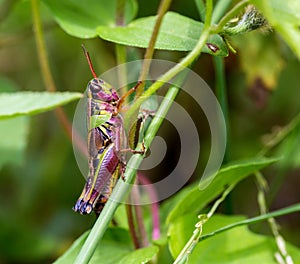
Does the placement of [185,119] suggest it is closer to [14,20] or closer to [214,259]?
[214,259]

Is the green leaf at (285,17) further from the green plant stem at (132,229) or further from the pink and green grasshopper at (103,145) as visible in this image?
the green plant stem at (132,229)

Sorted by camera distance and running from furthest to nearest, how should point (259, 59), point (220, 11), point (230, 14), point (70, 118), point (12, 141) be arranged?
1. point (70, 118)
2. point (259, 59)
3. point (12, 141)
4. point (220, 11)
5. point (230, 14)

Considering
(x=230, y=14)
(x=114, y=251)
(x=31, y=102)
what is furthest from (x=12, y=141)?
(x=230, y=14)

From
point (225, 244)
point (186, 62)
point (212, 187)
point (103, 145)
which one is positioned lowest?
point (225, 244)

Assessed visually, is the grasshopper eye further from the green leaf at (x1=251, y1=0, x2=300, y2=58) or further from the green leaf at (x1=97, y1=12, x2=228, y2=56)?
the green leaf at (x1=251, y1=0, x2=300, y2=58)

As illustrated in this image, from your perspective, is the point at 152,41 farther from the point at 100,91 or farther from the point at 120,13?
the point at 120,13

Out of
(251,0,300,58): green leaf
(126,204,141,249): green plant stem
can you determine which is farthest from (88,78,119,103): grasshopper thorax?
(251,0,300,58): green leaf
